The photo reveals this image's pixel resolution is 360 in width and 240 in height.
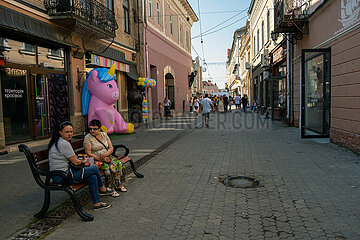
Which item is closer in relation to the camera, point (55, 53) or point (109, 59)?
point (55, 53)

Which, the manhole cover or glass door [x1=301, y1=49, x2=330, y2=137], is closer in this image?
the manhole cover

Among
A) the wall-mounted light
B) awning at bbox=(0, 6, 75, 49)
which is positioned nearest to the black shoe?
awning at bbox=(0, 6, 75, 49)

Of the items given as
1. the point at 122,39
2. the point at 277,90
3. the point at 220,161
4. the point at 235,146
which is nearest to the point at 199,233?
the point at 220,161

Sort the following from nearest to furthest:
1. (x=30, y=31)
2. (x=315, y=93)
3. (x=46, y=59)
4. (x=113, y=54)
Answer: (x=30, y=31)
(x=315, y=93)
(x=46, y=59)
(x=113, y=54)

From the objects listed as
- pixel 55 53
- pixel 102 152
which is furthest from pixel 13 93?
pixel 102 152

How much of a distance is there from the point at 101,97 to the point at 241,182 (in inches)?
282

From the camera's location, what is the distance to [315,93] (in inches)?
409

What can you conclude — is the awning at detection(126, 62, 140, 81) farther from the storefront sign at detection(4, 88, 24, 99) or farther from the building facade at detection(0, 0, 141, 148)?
the storefront sign at detection(4, 88, 24, 99)

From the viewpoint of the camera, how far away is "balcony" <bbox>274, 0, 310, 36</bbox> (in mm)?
11281

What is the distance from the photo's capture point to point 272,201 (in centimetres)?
447

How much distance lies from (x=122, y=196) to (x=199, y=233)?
1.81 metres

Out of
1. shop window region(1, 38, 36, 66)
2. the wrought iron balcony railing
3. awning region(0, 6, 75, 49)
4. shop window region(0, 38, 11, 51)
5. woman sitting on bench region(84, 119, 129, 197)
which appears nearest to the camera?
woman sitting on bench region(84, 119, 129, 197)

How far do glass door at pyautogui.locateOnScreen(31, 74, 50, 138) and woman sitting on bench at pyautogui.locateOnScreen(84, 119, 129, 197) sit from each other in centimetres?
623

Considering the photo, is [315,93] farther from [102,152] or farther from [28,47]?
[28,47]
